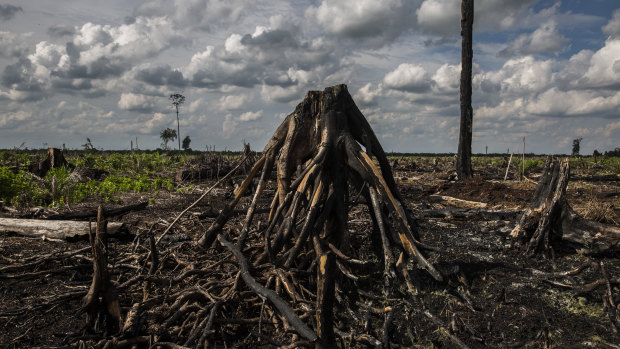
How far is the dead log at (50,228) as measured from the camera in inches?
251

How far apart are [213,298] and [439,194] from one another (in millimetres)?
8487

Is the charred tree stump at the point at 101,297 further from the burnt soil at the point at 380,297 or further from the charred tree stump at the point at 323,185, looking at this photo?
the charred tree stump at the point at 323,185

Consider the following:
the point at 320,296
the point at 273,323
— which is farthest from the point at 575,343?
the point at 273,323

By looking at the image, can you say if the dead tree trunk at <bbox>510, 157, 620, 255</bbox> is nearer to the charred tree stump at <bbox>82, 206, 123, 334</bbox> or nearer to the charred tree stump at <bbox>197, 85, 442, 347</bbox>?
the charred tree stump at <bbox>197, 85, 442, 347</bbox>

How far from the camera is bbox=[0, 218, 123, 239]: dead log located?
6.39 metres

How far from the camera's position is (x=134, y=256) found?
5.21 metres

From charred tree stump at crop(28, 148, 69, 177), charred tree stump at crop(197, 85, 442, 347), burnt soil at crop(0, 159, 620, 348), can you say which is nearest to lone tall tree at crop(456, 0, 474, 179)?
burnt soil at crop(0, 159, 620, 348)

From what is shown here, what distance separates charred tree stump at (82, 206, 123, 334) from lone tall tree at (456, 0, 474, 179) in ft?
40.7

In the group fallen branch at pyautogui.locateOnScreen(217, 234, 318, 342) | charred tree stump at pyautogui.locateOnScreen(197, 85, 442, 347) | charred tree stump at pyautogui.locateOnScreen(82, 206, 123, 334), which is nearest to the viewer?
fallen branch at pyautogui.locateOnScreen(217, 234, 318, 342)

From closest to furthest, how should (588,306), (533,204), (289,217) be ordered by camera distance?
(588,306)
(289,217)
(533,204)

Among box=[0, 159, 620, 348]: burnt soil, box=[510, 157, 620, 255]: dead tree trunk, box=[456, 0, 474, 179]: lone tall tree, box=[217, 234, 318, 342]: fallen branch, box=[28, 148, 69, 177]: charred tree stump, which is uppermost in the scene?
box=[456, 0, 474, 179]: lone tall tree

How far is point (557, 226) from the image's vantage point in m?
5.56

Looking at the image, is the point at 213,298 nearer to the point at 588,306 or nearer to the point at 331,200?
the point at 331,200

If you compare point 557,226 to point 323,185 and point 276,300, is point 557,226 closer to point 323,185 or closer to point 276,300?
point 323,185
